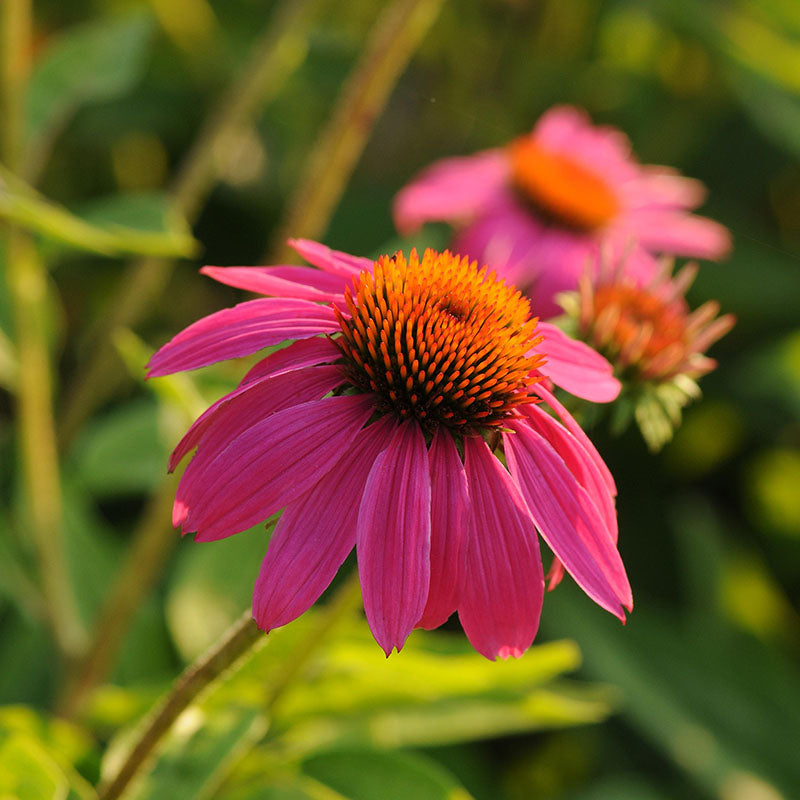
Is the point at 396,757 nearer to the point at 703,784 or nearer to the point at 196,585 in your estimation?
the point at 196,585

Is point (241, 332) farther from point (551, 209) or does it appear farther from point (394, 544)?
point (551, 209)

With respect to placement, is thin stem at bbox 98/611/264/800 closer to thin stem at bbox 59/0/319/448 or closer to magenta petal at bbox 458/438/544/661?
magenta petal at bbox 458/438/544/661

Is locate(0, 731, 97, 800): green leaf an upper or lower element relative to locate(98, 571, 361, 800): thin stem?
lower

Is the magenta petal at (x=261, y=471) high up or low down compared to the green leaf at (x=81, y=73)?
up

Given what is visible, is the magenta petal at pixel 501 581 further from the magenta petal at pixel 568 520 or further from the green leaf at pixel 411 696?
the green leaf at pixel 411 696

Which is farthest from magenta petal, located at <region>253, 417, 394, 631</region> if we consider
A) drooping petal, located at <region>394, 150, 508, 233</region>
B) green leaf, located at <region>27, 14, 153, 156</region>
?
drooping petal, located at <region>394, 150, 508, 233</region>

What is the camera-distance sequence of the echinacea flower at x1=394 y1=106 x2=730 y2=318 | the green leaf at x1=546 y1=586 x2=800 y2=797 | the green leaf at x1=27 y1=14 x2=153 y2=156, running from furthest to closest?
1. the green leaf at x1=546 y1=586 x2=800 y2=797
2. the echinacea flower at x1=394 y1=106 x2=730 y2=318
3. the green leaf at x1=27 y1=14 x2=153 y2=156

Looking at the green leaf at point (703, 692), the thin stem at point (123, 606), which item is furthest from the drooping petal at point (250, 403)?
the green leaf at point (703, 692)

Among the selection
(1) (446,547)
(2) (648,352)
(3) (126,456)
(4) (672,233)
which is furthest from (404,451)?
(4) (672,233)
